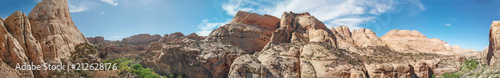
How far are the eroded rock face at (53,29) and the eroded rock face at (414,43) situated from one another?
66.7 metres

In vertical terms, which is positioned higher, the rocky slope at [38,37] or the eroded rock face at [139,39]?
the eroded rock face at [139,39]

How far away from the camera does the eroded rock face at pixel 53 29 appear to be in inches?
1131

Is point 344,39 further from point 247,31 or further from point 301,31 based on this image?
point 247,31

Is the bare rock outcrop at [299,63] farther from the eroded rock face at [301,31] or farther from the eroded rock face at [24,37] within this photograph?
the eroded rock face at [24,37]

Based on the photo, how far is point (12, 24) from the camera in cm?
2517

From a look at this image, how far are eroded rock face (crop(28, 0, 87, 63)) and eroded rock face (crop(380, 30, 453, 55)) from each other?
6672 centimetres

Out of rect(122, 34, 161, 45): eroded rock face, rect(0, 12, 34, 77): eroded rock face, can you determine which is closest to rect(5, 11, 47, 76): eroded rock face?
rect(0, 12, 34, 77): eroded rock face

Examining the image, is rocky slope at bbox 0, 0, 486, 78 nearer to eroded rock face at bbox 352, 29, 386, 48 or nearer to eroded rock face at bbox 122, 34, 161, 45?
eroded rock face at bbox 352, 29, 386, 48

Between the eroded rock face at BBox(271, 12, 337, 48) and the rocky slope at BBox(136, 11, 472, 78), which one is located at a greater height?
the eroded rock face at BBox(271, 12, 337, 48)

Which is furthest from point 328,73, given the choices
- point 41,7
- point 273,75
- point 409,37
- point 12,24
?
point 41,7

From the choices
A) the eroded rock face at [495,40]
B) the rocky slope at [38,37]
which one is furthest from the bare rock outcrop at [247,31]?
the eroded rock face at [495,40]

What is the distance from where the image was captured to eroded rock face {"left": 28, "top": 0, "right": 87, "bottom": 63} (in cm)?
2872

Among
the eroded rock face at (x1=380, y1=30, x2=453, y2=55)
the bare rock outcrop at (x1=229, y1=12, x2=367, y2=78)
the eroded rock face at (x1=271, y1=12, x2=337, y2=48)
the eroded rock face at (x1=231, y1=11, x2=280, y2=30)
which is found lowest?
the bare rock outcrop at (x1=229, y1=12, x2=367, y2=78)

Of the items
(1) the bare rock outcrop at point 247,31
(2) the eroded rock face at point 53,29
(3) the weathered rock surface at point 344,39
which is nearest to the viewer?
(2) the eroded rock face at point 53,29
